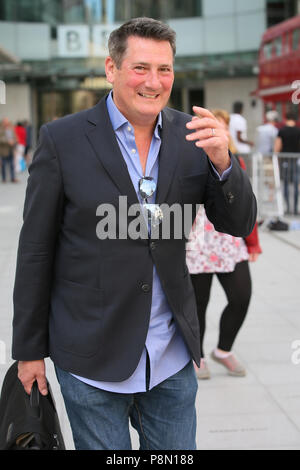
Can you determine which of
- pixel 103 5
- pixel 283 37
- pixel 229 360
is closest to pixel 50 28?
pixel 103 5

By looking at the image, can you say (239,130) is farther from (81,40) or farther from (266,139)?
(81,40)

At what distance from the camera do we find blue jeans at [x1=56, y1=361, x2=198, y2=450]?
85.3 inches

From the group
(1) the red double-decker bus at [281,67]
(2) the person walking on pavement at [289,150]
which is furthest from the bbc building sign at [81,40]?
(2) the person walking on pavement at [289,150]

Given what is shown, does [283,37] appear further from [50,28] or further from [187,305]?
[50,28]

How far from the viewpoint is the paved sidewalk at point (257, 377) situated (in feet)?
12.5

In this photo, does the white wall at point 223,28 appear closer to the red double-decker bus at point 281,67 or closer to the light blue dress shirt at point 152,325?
the red double-decker bus at point 281,67

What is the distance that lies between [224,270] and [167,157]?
231cm

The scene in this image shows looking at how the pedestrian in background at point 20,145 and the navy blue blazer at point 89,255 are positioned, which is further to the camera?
the pedestrian in background at point 20,145

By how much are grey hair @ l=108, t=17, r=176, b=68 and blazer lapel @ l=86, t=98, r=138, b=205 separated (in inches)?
7.6

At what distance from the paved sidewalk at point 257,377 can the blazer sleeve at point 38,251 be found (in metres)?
1.71

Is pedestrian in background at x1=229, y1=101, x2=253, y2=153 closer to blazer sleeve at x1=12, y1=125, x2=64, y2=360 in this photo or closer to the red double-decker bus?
the red double-decker bus

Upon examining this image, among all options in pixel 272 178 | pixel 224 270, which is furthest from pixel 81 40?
pixel 224 270

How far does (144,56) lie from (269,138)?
13433mm

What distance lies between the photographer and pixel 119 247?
2111 millimetres
